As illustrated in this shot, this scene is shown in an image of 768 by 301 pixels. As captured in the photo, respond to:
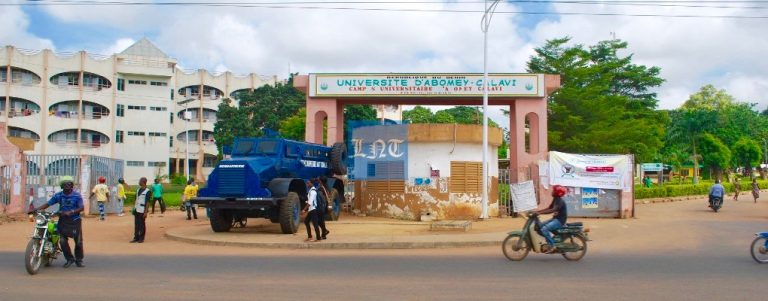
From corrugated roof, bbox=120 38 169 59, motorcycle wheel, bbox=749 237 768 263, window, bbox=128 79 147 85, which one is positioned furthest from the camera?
corrugated roof, bbox=120 38 169 59

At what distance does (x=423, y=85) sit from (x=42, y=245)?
17.3 metres

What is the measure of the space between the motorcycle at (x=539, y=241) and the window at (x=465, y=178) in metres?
8.78

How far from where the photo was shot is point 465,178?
20.8 metres

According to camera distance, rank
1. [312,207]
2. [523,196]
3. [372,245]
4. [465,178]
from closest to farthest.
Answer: [372,245], [312,207], [465,178], [523,196]

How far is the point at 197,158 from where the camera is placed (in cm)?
7100

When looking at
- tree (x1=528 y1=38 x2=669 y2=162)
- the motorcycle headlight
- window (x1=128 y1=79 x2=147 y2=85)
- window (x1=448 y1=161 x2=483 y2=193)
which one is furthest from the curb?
window (x1=128 y1=79 x2=147 y2=85)

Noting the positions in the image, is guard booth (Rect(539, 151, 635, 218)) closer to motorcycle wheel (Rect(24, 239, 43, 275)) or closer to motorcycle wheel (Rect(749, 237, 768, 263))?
motorcycle wheel (Rect(749, 237, 768, 263))

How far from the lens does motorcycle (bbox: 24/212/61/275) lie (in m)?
9.64

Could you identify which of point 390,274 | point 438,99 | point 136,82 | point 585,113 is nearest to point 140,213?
point 390,274

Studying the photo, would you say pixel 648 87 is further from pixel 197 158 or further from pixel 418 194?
pixel 197 158

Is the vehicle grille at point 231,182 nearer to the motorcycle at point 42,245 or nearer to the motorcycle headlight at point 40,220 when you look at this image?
the motorcycle at point 42,245

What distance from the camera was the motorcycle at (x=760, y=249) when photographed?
1140 cm

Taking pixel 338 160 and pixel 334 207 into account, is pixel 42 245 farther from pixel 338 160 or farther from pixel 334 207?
pixel 338 160

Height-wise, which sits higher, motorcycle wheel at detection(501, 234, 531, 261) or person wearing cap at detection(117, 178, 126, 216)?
person wearing cap at detection(117, 178, 126, 216)
